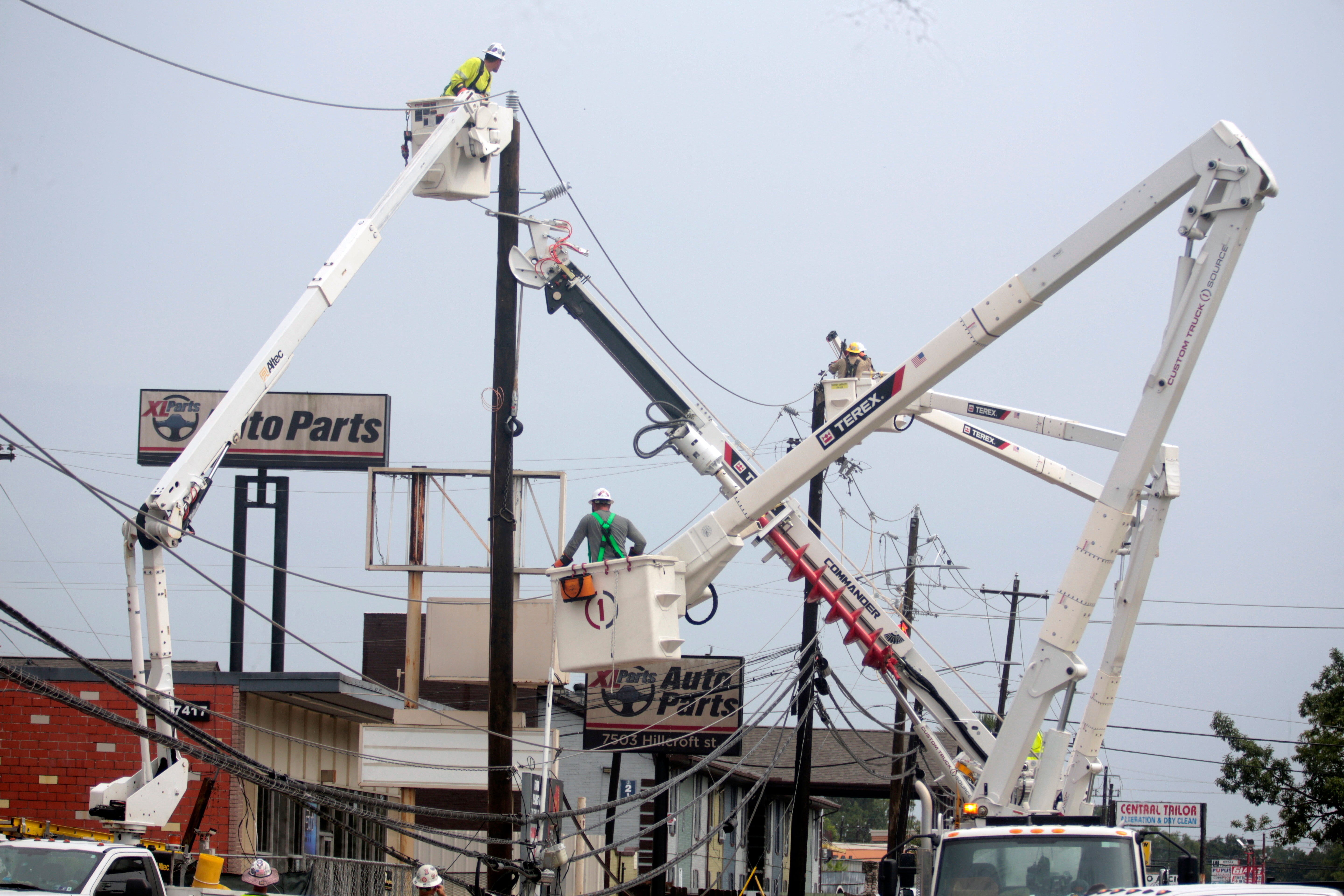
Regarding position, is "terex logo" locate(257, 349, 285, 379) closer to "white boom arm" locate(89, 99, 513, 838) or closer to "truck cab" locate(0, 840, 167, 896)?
"white boom arm" locate(89, 99, 513, 838)

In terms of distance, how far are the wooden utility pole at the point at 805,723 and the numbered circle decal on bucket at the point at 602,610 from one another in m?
8.13

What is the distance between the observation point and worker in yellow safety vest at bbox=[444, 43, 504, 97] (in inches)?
627

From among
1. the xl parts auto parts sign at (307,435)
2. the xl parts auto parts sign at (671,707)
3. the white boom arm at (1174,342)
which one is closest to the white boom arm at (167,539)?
the white boom arm at (1174,342)

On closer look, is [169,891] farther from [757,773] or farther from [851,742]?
[851,742]

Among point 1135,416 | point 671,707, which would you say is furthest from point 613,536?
point 671,707

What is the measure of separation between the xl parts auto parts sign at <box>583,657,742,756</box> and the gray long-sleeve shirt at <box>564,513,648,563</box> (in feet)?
57.1

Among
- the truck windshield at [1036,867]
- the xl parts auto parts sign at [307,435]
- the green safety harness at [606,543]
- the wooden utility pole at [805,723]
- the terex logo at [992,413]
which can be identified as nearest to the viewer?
the truck windshield at [1036,867]

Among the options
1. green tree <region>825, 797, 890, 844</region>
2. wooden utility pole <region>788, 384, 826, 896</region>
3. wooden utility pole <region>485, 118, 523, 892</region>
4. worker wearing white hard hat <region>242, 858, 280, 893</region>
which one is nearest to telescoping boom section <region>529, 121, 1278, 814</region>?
wooden utility pole <region>485, 118, 523, 892</region>

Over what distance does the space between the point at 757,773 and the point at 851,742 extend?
10.8m

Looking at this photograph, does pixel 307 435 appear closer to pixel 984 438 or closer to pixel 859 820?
pixel 984 438

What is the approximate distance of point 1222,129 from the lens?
11805mm

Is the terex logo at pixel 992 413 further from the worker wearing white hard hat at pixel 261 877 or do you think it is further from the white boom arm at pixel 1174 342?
the worker wearing white hard hat at pixel 261 877

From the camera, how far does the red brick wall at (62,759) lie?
19.6 m

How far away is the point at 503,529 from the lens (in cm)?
1641
